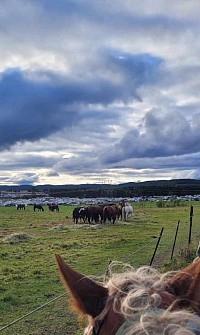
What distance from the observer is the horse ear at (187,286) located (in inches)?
66.8

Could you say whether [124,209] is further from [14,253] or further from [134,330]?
[134,330]

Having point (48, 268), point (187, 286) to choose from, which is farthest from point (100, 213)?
point (187, 286)

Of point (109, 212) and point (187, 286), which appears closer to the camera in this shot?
point (187, 286)

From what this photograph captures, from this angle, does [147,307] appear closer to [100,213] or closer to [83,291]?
[83,291]

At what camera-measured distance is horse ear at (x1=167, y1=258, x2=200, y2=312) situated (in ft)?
5.57

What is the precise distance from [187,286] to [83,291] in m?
0.42

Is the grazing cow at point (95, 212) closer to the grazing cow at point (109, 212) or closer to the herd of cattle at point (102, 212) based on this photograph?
the herd of cattle at point (102, 212)

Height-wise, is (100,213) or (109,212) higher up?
(109,212)

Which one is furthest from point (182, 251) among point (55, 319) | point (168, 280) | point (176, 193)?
point (176, 193)

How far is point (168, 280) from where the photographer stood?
1786mm

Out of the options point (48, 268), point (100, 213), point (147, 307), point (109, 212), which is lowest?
point (48, 268)

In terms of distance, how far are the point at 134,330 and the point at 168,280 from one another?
1.52 feet

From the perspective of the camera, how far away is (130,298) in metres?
1.55

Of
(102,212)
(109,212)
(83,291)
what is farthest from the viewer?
(102,212)
